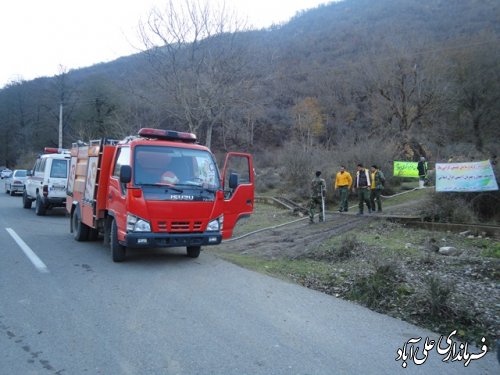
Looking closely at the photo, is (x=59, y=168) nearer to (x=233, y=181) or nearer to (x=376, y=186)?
(x=233, y=181)

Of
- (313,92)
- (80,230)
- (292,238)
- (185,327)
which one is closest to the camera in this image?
(185,327)

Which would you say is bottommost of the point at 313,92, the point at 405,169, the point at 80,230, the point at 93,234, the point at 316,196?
the point at 93,234

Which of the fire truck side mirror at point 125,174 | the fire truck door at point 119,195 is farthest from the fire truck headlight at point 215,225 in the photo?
the fire truck side mirror at point 125,174

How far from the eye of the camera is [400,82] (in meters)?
39.4

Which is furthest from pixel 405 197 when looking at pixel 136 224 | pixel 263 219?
pixel 136 224

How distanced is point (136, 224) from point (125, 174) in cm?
92

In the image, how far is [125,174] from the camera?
8180mm

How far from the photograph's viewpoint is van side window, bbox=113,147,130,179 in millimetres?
8867

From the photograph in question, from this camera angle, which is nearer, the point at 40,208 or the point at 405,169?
the point at 40,208

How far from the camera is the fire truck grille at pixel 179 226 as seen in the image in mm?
8211

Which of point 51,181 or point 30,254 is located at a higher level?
point 51,181

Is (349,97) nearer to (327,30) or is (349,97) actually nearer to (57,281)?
(327,30)

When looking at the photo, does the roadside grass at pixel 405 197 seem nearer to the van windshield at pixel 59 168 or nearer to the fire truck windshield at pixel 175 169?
the fire truck windshield at pixel 175 169

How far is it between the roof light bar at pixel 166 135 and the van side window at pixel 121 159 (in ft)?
1.65
